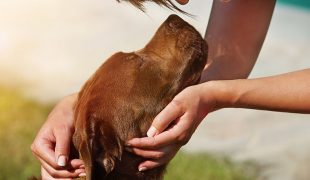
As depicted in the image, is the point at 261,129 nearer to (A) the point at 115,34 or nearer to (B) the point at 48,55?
(A) the point at 115,34

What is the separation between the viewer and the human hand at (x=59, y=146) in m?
1.89

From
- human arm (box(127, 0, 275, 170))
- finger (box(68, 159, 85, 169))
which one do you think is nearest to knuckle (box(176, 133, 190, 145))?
finger (box(68, 159, 85, 169))

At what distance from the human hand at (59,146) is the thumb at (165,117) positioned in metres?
0.21

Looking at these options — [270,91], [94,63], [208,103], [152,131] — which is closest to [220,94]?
[208,103]

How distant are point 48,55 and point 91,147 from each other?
43.8 inches

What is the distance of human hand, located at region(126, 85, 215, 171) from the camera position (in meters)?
1.86

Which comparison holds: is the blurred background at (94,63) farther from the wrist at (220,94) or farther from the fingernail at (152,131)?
the fingernail at (152,131)

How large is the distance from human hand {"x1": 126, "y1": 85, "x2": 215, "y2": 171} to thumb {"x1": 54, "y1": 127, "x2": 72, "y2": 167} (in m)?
0.17

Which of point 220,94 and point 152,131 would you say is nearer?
point 152,131

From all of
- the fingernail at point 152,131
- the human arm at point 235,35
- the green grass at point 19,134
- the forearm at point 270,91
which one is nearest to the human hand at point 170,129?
the fingernail at point 152,131

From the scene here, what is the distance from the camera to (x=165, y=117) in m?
1.87

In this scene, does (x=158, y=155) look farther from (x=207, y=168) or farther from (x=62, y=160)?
(x=207, y=168)

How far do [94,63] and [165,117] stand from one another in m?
1.02

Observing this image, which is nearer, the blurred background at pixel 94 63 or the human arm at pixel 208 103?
the human arm at pixel 208 103
